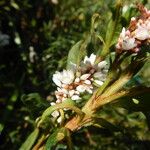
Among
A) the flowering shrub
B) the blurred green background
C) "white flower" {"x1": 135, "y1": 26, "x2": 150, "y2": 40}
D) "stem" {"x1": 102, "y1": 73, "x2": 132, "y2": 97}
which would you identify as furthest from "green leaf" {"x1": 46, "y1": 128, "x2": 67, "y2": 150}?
the blurred green background

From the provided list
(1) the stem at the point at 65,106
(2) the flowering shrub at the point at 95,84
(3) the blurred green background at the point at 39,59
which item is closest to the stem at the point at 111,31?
(2) the flowering shrub at the point at 95,84

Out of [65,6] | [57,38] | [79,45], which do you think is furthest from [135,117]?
[79,45]

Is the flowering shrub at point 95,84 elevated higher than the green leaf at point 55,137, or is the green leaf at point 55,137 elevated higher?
the flowering shrub at point 95,84

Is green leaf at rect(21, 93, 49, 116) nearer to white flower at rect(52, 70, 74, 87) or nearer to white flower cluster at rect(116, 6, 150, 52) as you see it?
white flower at rect(52, 70, 74, 87)

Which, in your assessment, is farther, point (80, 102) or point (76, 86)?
point (80, 102)

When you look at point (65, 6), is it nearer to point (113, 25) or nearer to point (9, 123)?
point (9, 123)

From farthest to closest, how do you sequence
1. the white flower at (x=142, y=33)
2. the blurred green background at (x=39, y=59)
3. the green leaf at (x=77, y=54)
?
1. the blurred green background at (x=39, y=59)
2. the green leaf at (x=77, y=54)
3. the white flower at (x=142, y=33)

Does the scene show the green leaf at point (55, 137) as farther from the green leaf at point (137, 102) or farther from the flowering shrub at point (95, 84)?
the green leaf at point (137, 102)
